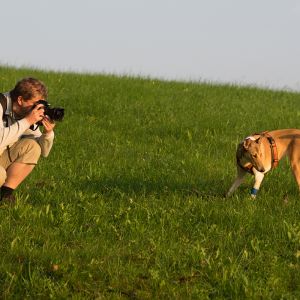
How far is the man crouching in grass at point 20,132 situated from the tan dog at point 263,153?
258 centimetres

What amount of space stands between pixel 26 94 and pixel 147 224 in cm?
200

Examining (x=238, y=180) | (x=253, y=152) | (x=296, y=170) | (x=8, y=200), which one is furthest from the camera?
(x=296, y=170)

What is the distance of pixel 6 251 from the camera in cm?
514

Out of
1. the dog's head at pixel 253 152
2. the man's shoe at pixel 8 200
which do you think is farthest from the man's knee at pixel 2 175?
the dog's head at pixel 253 152

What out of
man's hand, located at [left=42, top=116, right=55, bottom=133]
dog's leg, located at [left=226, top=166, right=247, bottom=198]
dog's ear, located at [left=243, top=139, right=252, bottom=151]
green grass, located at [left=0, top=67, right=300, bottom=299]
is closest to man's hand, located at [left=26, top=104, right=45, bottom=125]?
man's hand, located at [left=42, top=116, right=55, bottom=133]

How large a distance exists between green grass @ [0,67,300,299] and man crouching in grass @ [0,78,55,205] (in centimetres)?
32

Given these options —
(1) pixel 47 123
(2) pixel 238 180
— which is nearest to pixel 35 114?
(1) pixel 47 123

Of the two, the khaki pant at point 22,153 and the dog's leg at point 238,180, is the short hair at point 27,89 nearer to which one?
the khaki pant at point 22,153

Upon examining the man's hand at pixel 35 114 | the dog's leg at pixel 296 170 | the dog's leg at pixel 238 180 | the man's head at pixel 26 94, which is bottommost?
the dog's leg at pixel 238 180

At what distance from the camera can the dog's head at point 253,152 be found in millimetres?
7139

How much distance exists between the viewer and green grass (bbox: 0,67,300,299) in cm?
465

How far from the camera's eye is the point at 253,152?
7.14 meters

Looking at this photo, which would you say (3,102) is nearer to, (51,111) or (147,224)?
(51,111)

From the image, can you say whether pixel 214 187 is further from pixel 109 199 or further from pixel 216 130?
pixel 216 130
